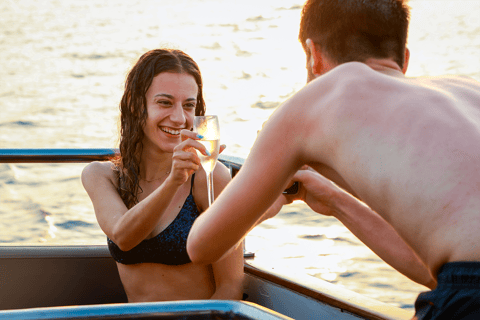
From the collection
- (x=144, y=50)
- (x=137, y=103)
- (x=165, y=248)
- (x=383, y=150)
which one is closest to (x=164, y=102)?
(x=137, y=103)

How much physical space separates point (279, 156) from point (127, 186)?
1235 mm

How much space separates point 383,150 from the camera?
3.93ft

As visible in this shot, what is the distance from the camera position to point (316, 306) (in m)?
1.90

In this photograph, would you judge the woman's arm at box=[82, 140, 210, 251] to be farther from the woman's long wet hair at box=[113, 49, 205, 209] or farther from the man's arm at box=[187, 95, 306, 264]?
the man's arm at box=[187, 95, 306, 264]

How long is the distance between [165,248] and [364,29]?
1189mm

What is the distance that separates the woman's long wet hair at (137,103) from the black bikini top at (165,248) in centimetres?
23

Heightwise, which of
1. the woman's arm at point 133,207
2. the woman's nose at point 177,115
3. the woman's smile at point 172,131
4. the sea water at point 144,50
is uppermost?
the woman's nose at point 177,115

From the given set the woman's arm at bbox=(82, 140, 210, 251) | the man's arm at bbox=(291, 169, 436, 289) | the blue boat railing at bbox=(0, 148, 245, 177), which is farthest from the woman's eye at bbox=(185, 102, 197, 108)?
the man's arm at bbox=(291, 169, 436, 289)

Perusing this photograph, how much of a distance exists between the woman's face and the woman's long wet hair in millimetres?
32

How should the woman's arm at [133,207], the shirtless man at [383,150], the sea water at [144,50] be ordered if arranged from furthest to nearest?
the sea water at [144,50] → the woman's arm at [133,207] → the shirtless man at [383,150]

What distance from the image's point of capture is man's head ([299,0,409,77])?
149cm

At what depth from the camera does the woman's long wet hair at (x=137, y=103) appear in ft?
7.93

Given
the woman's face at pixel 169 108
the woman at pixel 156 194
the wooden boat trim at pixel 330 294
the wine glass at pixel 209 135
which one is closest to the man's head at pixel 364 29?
the wine glass at pixel 209 135

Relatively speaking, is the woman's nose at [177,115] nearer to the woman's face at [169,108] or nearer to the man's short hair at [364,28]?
the woman's face at [169,108]
